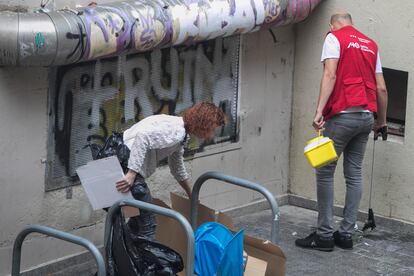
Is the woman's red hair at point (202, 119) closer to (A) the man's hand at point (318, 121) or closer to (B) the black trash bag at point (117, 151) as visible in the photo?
(B) the black trash bag at point (117, 151)

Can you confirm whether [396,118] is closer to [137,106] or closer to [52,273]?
[137,106]

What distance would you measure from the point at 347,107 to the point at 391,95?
1.25 meters

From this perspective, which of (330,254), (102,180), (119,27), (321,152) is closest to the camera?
(102,180)

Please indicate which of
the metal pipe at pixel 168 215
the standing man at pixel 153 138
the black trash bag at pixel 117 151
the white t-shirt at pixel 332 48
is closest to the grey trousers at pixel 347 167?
the white t-shirt at pixel 332 48

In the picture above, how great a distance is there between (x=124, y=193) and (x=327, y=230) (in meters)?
2.18

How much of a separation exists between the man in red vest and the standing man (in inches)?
56.5

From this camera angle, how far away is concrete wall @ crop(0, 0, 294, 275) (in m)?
6.21

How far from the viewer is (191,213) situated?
20.1 feet

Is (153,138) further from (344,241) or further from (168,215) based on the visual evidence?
(344,241)

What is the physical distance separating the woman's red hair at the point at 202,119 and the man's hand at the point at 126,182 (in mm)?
465

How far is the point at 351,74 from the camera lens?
22.9 feet

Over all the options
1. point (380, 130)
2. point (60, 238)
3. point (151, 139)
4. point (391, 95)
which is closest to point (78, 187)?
point (151, 139)

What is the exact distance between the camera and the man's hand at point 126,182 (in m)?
5.73

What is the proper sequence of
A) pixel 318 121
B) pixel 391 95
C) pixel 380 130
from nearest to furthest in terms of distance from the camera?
pixel 318 121, pixel 380 130, pixel 391 95
